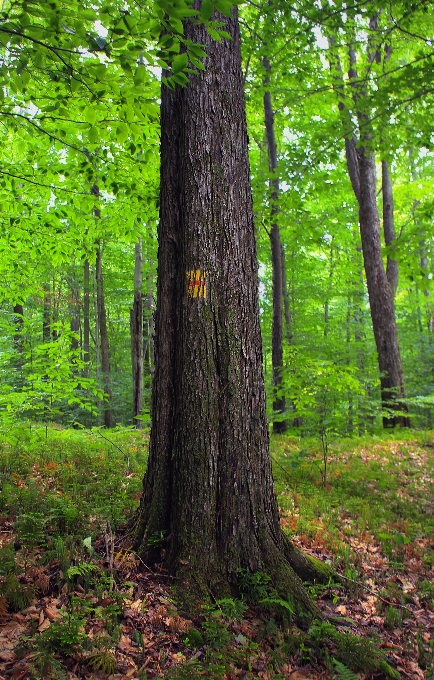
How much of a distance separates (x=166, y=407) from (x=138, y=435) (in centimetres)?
615

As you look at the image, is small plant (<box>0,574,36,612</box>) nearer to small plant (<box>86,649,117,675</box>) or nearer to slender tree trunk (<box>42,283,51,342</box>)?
small plant (<box>86,649,117,675</box>)

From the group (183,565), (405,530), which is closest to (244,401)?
(183,565)

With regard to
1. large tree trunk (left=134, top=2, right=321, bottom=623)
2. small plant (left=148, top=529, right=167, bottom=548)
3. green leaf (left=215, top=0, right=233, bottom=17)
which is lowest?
small plant (left=148, top=529, right=167, bottom=548)

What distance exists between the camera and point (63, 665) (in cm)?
220

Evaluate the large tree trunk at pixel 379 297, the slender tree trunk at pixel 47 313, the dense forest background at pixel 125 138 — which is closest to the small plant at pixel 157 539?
the dense forest background at pixel 125 138

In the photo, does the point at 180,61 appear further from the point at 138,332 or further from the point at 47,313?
the point at 47,313

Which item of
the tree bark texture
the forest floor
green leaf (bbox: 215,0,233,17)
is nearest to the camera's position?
green leaf (bbox: 215,0,233,17)

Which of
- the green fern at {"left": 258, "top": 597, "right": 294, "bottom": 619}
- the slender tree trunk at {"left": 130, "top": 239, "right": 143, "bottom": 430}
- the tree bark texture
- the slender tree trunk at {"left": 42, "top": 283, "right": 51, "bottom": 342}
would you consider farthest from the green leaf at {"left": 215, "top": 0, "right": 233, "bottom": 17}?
the slender tree trunk at {"left": 42, "top": 283, "right": 51, "bottom": 342}

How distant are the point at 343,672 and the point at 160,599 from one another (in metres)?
1.25

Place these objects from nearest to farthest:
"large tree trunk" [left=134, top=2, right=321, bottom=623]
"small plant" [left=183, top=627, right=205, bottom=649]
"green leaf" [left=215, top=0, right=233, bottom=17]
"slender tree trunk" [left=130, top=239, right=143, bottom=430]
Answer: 1. "green leaf" [left=215, top=0, right=233, bottom=17]
2. "small plant" [left=183, top=627, right=205, bottom=649]
3. "large tree trunk" [left=134, top=2, right=321, bottom=623]
4. "slender tree trunk" [left=130, top=239, right=143, bottom=430]

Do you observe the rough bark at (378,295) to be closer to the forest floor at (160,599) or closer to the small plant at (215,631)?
the forest floor at (160,599)

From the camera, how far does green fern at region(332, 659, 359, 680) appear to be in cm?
250

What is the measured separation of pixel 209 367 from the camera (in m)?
3.24

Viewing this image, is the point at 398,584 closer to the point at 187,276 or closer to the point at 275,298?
the point at 187,276
